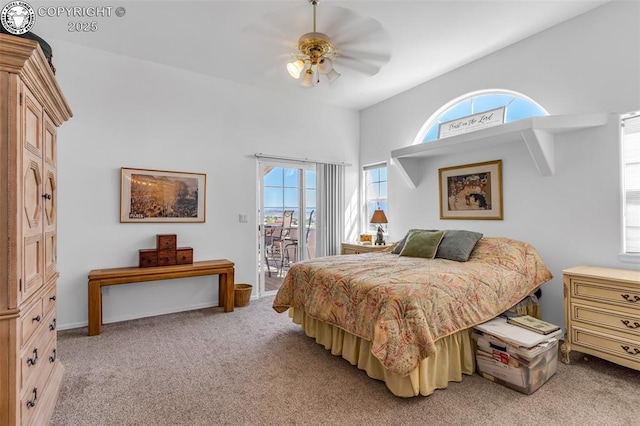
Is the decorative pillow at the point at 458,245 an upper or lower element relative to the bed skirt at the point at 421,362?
upper

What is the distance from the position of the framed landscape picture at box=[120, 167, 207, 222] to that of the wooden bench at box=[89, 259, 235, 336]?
2.02 feet

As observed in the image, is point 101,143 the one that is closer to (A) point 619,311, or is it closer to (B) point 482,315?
(B) point 482,315

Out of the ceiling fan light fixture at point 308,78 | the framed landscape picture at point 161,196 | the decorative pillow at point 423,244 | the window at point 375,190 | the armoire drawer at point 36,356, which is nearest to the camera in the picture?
the armoire drawer at point 36,356

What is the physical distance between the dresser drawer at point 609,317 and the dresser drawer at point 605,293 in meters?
0.06

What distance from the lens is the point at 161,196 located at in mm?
3982

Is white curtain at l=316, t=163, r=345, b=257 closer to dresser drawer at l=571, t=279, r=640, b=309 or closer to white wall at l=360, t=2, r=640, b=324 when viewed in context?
white wall at l=360, t=2, r=640, b=324

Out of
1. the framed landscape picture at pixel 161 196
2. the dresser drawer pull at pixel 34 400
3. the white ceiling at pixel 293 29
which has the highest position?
the white ceiling at pixel 293 29

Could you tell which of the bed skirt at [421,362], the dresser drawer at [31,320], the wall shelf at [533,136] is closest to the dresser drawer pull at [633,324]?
the bed skirt at [421,362]

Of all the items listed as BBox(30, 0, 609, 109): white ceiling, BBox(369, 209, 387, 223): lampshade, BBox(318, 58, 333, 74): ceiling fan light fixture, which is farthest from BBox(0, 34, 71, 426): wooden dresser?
BBox(369, 209, 387, 223): lampshade

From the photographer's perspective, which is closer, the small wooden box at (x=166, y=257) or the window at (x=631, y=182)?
the window at (x=631, y=182)

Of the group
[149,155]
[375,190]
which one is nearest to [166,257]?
[149,155]

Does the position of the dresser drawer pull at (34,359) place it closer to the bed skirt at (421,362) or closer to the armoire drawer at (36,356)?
the armoire drawer at (36,356)

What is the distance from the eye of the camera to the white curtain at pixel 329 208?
17.2 ft

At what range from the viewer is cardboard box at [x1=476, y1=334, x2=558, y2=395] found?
216 cm
